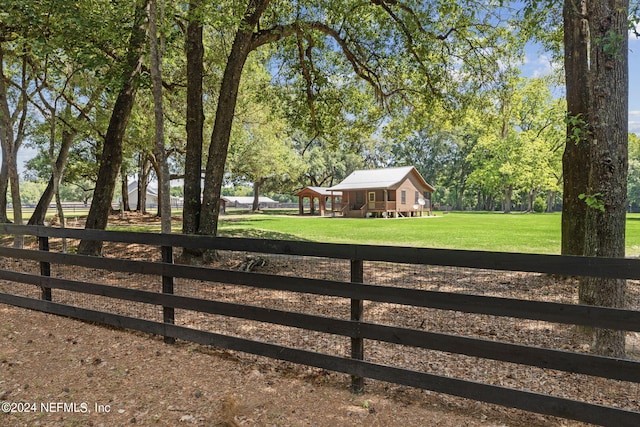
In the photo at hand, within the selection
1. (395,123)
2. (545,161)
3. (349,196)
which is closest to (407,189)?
(349,196)

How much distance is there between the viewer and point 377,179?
1432 inches

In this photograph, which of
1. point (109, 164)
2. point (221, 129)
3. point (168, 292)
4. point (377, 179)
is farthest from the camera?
point (377, 179)

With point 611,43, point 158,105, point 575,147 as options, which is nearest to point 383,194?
point 575,147

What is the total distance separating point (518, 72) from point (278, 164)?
2423 cm

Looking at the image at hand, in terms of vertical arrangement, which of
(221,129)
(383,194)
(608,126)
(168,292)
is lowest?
(168,292)

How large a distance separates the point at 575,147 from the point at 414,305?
4943 mm

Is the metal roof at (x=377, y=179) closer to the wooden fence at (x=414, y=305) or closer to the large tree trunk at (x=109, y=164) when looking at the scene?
the large tree trunk at (x=109, y=164)

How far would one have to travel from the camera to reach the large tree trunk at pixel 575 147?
598 centimetres

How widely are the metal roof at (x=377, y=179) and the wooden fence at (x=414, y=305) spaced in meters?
30.6

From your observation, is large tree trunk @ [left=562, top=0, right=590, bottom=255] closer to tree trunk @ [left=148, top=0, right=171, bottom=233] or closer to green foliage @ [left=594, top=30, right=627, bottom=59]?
green foliage @ [left=594, top=30, right=627, bottom=59]

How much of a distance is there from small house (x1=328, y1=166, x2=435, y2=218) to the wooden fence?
30576 millimetres

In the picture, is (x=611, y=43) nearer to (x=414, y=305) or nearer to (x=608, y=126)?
(x=608, y=126)

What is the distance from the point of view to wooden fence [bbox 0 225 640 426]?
2.61 m

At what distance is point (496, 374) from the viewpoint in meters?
3.73
